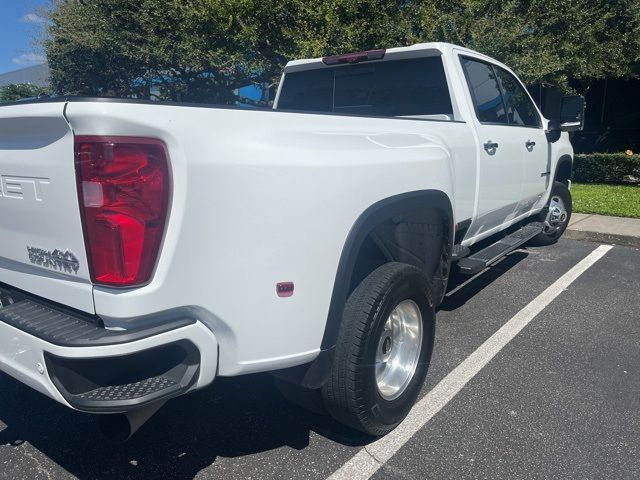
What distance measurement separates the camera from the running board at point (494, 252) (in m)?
3.79

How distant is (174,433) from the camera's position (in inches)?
110

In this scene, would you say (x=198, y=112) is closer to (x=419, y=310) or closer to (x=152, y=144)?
(x=152, y=144)

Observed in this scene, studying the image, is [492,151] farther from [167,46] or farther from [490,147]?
[167,46]

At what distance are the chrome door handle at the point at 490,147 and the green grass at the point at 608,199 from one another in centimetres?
525

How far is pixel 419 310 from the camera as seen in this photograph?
288 cm

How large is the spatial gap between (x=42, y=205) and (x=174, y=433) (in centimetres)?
147

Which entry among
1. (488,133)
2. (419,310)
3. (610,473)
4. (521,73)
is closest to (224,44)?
(521,73)

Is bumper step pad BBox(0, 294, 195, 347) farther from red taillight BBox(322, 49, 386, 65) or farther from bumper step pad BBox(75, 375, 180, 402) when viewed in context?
red taillight BBox(322, 49, 386, 65)

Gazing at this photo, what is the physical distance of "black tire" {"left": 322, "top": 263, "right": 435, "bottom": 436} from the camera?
2.38m

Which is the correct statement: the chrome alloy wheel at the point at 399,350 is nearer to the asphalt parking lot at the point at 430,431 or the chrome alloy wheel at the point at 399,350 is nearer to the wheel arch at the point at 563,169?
the asphalt parking lot at the point at 430,431

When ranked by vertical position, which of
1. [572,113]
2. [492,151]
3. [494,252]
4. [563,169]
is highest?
[572,113]

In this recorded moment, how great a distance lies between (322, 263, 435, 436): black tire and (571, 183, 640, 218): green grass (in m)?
6.96

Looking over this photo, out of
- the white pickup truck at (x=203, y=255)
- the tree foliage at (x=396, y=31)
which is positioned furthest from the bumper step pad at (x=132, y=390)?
the tree foliage at (x=396, y=31)

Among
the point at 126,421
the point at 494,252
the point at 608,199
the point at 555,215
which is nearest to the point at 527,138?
the point at 494,252
